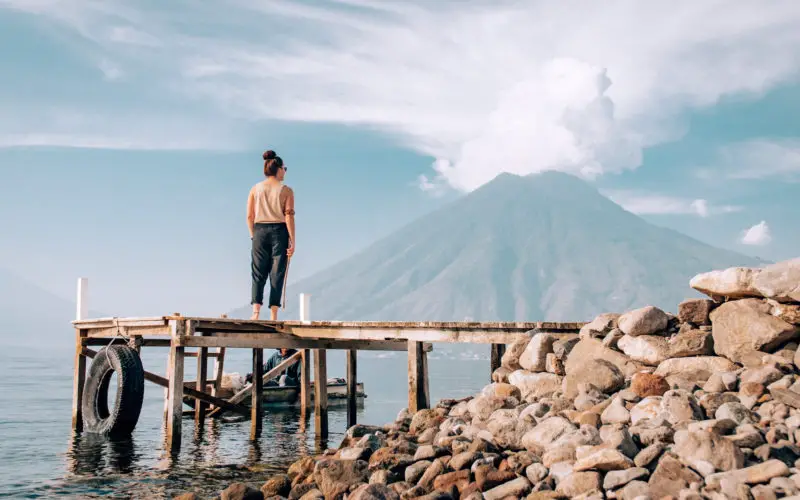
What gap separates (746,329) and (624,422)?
2305mm

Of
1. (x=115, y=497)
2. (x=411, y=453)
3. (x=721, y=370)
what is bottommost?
(x=115, y=497)

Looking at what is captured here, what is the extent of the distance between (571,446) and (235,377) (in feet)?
68.9

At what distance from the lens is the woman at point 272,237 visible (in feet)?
59.7

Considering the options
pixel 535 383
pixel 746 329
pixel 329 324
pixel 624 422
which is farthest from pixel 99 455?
pixel 746 329

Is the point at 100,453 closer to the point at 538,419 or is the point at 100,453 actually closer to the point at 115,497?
the point at 115,497

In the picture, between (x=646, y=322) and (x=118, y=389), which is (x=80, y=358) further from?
(x=646, y=322)

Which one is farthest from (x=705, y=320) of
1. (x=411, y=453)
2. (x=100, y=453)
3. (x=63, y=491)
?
(x=100, y=453)

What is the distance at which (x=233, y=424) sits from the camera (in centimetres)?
2520

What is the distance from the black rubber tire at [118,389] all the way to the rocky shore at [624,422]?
7465 mm

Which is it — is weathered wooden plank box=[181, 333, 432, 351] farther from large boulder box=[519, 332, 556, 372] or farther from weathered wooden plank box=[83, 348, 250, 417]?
large boulder box=[519, 332, 556, 372]

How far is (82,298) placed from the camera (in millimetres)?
22094

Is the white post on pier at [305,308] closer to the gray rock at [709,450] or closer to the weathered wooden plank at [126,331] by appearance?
the weathered wooden plank at [126,331]

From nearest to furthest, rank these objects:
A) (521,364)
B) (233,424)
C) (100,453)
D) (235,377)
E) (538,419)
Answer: (538,419)
(521,364)
(100,453)
(233,424)
(235,377)

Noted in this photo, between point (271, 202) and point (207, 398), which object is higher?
point (271, 202)
